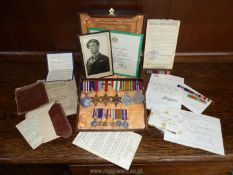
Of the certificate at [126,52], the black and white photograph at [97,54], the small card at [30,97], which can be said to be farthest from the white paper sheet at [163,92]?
the small card at [30,97]

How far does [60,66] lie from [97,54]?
226mm

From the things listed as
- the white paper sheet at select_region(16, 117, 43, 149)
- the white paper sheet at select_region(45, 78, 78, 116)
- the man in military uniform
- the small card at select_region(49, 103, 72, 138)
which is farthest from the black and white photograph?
the white paper sheet at select_region(16, 117, 43, 149)

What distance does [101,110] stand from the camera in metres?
1.03

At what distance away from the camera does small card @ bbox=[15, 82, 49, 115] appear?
1051 mm

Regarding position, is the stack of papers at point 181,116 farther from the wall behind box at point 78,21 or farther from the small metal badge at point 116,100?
the wall behind box at point 78,21

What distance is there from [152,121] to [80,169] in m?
0.38

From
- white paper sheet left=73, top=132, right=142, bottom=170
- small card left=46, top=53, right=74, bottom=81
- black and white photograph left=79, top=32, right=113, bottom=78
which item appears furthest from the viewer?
small card left=46, top=53, right=74, bottom=81

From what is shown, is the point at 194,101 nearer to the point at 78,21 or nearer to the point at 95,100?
the point at 95,100

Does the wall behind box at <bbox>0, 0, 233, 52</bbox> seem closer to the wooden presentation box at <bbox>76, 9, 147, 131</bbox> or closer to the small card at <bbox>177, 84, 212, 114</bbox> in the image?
the wooden presentation box at <bbox>76, 9, 147, 131</bbox>

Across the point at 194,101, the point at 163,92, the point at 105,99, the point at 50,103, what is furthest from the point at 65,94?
the point at 194,101

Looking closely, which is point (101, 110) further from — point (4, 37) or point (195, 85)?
point (4, 37)

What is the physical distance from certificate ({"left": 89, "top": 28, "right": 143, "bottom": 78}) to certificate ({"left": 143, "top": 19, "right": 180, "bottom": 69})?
80 mm

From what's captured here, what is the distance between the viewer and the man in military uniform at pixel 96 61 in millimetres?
1045

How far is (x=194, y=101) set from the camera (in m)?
1.08
